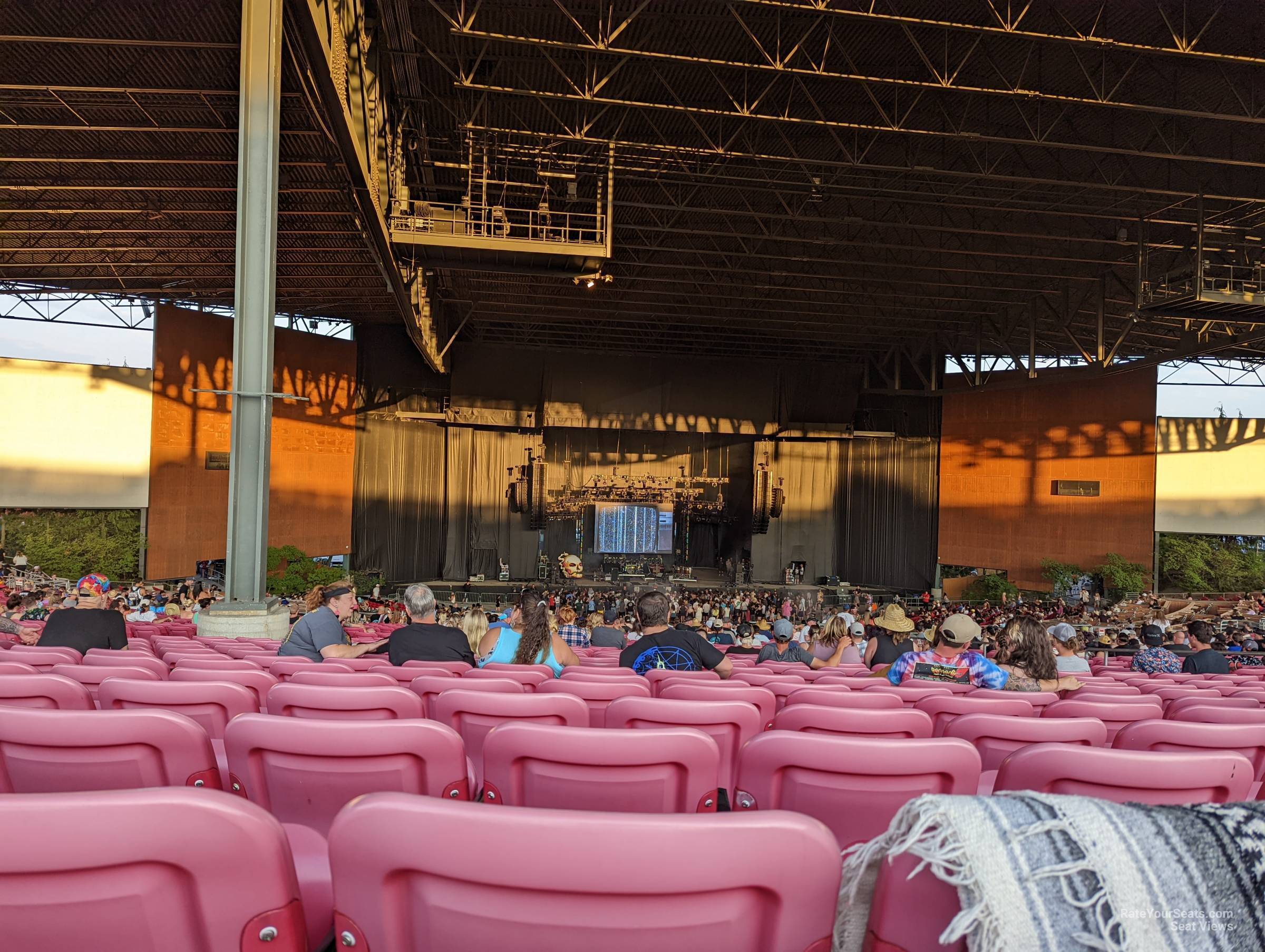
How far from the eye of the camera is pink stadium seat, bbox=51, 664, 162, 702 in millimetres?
3447

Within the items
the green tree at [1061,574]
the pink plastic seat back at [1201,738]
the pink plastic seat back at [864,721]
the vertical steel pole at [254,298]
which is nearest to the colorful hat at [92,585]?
the vertical steel pole at [254,298]

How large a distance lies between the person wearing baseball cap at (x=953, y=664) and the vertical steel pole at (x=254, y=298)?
21.4 feet

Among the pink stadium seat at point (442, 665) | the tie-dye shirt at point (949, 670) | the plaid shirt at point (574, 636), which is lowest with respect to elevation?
the plaid shirt at point (574, 636)

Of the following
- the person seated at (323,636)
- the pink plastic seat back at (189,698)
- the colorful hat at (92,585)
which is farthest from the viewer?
the colorful hat at (92,585)

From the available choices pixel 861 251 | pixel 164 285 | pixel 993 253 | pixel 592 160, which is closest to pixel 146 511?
pixel 164 285

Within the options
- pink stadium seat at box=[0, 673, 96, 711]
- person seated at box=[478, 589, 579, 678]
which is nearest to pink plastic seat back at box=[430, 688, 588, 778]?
pink stadium seat at box=[0, 673, 96, 711]

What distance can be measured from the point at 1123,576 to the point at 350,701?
102 ft

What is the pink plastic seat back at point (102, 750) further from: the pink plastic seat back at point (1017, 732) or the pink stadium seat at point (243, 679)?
the pink plastic seat back at point (1017, 732)

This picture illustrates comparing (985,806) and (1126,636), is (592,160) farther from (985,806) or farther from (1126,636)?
(985,806)

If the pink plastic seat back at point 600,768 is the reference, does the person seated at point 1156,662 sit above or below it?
below

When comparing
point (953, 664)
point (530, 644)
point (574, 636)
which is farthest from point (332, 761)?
point (574, 636)

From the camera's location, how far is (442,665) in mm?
4578

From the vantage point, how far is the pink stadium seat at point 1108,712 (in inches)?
145

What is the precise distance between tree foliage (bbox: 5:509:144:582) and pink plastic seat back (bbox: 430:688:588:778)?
26570 millimetres
